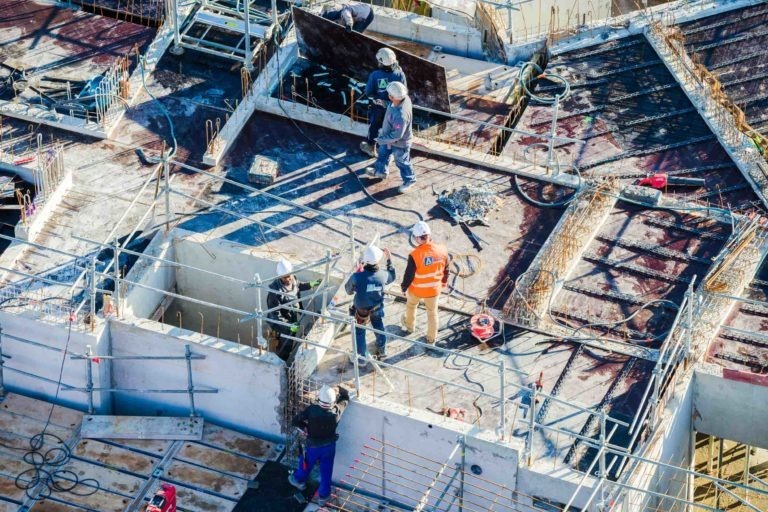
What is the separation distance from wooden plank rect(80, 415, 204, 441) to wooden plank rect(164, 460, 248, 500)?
685 mm

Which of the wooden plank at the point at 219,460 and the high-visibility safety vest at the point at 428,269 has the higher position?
the high-visibility safety vest at the point at 428,269

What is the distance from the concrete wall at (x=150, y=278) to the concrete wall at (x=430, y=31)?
944 centimetres

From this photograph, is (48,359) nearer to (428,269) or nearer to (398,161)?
(428,269)

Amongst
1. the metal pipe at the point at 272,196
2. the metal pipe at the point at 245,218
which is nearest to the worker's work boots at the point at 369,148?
the metal pipe at the point at 272,196

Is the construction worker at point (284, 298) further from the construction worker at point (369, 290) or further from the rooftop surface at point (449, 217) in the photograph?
the construction worker at point (369, 290)

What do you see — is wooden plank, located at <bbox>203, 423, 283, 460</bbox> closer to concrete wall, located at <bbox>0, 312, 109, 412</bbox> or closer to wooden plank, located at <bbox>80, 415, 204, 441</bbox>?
wooden plank, located at <bbox>80, 415, 204, 441</bbox>

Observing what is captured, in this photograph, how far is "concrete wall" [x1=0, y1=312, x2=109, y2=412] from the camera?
30328 mm

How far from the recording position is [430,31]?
39.0 meters

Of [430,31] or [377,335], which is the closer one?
[377,335]

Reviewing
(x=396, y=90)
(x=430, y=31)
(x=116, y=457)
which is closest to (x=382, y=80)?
(x=396, y=90)

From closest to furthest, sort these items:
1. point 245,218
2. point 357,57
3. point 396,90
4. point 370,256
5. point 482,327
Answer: point 370,256 → point 482,327 → point 245,218 → point 396,90 → point 357,57

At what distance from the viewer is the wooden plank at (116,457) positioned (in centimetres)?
2989

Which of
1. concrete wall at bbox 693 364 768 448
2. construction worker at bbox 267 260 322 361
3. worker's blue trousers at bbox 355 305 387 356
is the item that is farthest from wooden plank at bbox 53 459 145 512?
concrete wall at bbox 693 364 768 448

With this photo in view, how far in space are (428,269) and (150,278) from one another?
5767mm
